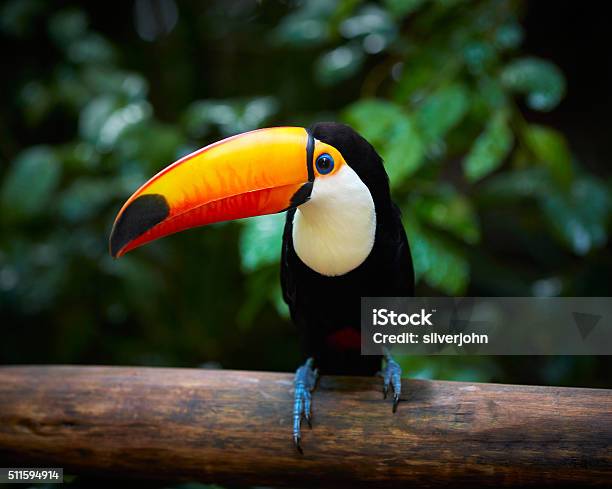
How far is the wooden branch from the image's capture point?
1466mm

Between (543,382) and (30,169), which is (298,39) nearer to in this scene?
(30,169)

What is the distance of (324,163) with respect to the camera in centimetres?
152

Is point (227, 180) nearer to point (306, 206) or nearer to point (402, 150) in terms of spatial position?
point (306, 206)

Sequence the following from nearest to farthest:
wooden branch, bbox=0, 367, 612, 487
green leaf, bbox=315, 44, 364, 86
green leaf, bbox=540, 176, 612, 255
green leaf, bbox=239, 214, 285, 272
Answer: wooden branch, bbox=0, 367, 612, 487 < green leaf, bbox=239, 214, 285, 272 < green leaf, bbox=540, 176, 612, 255 < green leaf, bbox=315, 44, 364, 86

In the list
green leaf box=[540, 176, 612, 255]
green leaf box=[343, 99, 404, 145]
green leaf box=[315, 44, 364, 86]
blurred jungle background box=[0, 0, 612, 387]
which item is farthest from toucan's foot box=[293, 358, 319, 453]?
green leaf box=[315, 44, 364, 86]

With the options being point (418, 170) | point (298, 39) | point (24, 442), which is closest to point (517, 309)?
point (418, 170)

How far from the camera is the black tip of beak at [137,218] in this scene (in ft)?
4.95

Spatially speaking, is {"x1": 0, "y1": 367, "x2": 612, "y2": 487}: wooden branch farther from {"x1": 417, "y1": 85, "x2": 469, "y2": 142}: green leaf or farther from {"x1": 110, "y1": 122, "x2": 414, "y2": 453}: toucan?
{"x1": 417, "y1": 85, "x2": 469, "y2": 142}: green leaf

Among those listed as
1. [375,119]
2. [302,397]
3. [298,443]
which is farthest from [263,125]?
[298,443]

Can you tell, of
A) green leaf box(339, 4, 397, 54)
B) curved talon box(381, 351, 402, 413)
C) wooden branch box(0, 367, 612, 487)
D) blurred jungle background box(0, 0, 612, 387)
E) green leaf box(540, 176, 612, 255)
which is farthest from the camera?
green leaf box(339, 4, 397, 54)

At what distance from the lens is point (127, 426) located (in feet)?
5.45

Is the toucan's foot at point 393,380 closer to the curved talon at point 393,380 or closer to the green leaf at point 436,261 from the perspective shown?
the curved talon at point 393,380

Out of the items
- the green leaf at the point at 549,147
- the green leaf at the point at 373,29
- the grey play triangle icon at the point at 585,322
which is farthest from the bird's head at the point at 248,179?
the green leaf at the point at 373,29

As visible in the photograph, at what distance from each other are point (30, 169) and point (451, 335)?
1775mm
